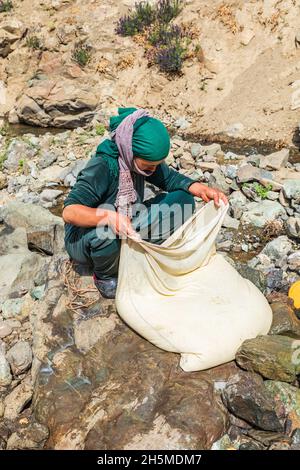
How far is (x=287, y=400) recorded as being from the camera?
7.77ft

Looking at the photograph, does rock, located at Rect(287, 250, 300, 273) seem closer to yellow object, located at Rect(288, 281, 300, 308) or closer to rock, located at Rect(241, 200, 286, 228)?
yellow object, located at Rect(288, 281, 300, 308)

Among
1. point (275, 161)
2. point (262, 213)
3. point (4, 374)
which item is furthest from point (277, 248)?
point (4, 374)

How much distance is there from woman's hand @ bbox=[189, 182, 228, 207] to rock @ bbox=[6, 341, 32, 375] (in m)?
1.62

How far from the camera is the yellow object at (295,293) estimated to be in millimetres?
3309

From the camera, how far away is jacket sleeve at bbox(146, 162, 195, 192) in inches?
127

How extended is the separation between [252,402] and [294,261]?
1995 mm

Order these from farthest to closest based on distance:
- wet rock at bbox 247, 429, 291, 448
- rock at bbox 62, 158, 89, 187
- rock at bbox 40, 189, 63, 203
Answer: rock at bbox 62, 158, 89, 187
rock at bbox 40, 189, 63, 203
wet rock at bbox 247, 429, 291, 448

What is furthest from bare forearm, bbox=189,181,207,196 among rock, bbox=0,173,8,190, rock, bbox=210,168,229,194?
rock, bbox=0,173,8,190

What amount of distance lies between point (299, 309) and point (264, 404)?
101 cm

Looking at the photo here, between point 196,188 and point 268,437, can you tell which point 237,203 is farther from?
point 268,437

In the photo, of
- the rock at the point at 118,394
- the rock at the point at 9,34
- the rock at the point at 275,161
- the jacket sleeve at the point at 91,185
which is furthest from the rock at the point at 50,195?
the rock at the point at 9,34

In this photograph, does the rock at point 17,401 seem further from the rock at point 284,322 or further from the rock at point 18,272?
the rock at point 284,322

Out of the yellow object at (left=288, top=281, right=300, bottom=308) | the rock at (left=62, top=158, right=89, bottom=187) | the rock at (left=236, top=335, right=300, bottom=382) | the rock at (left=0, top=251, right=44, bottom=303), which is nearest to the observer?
the rock at (left=236, top=335, right=300, bottom=382)
